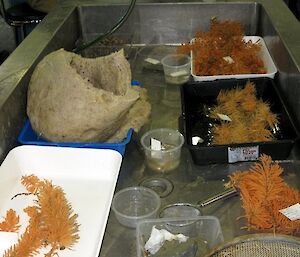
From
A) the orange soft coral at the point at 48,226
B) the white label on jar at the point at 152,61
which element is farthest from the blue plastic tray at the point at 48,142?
the white label on jar at the point at 152,61

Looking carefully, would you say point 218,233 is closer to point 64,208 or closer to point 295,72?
point 64,208

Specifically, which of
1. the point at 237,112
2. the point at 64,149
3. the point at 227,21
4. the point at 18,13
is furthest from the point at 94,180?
the point at 18,13

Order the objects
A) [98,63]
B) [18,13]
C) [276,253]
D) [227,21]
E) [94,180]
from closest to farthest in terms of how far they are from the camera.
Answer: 1. [276,253]
2. [94,180]
3. [98,63]
4. [227,21]
5. [18,13]

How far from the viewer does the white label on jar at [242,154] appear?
3.90ft

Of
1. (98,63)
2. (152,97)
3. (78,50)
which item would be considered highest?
(98,63)

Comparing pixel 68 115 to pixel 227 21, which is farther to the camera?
pixel 227 21

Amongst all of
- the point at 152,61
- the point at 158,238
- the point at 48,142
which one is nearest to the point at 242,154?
the point at 158,238

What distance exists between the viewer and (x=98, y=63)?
4.28 ft

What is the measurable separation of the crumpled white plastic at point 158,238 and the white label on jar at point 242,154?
0.32 meters

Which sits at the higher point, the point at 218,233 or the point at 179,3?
the point at 179,3

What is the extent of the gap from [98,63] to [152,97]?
36 centimetres

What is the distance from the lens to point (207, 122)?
141 cm

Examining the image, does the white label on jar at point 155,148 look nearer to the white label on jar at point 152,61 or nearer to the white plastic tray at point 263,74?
the white plastic tray at point 263,74

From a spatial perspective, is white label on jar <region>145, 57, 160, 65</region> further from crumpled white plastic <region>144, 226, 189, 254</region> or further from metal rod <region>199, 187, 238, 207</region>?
crumpled white plastic <region>144, 226, 189, 254</region>
